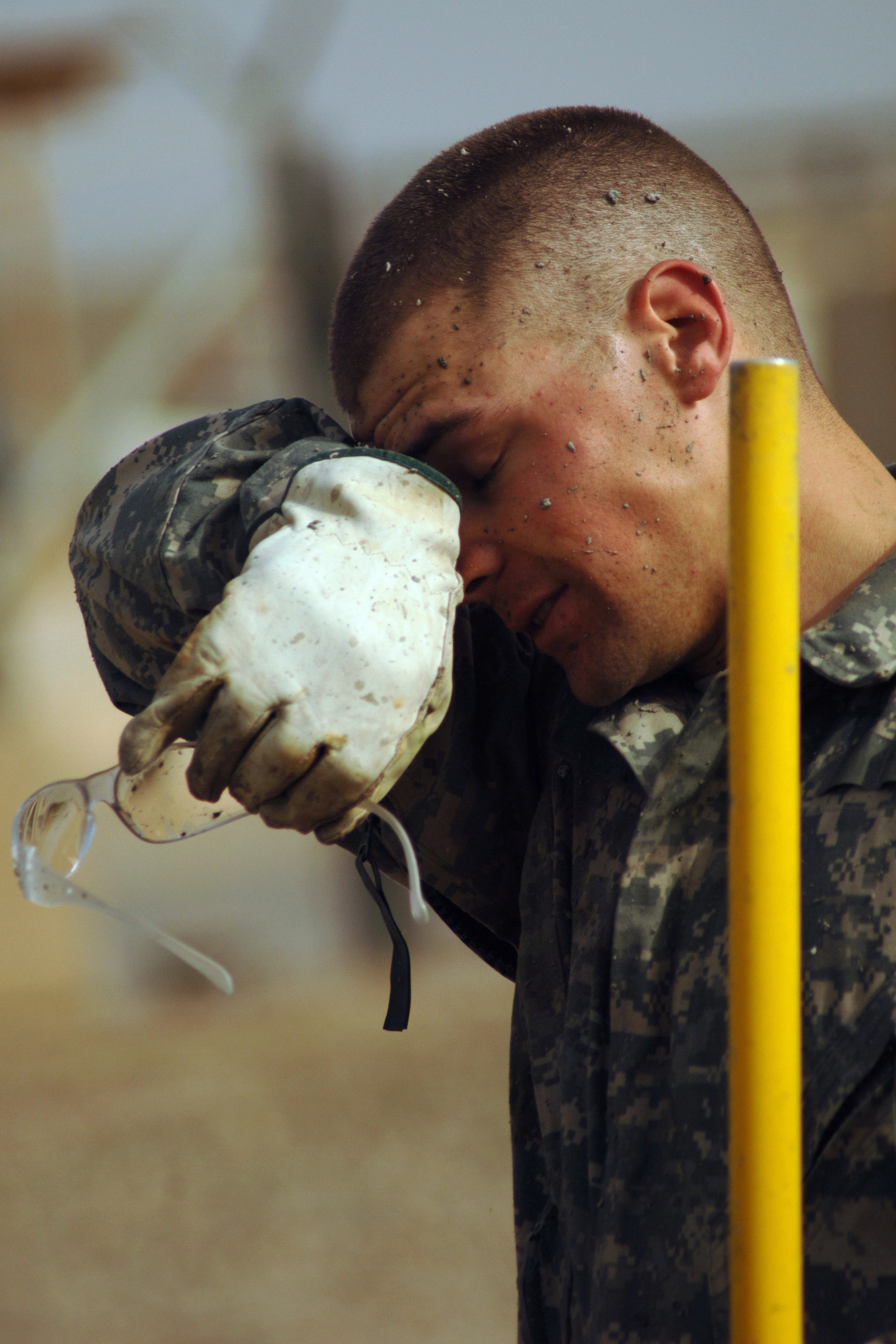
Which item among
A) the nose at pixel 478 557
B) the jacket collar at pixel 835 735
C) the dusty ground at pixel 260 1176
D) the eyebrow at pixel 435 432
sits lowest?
the dusty ground at pixel 260 1176

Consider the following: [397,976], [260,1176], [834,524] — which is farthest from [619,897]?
[260,1176]

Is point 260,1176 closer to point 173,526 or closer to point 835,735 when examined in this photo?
point 173,526

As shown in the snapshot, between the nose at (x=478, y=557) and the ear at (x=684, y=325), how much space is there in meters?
0.28

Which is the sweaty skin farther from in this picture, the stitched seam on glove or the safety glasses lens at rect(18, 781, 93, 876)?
the safety glasses lens at rect(18, 781, 93, 876)

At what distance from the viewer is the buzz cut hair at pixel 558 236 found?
157cm

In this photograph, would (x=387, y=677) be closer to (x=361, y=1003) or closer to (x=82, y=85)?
(x=361, y=1003)

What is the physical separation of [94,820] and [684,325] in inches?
34.6

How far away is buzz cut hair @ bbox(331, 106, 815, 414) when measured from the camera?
5.14 ft

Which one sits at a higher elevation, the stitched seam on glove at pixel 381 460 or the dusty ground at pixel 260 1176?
the stitched seam on glove at pixel 381 460

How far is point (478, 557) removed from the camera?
1546 mm

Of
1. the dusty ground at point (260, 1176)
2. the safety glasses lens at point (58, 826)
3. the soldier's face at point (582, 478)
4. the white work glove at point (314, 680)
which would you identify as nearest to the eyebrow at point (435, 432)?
the soldier's face at point (582, 478)

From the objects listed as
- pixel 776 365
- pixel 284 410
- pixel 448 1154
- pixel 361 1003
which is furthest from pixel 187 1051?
pixel 776 365

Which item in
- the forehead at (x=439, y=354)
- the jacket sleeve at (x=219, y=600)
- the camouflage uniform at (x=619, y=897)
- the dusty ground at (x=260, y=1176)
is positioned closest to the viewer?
the camouflage uniform at (x=619, y=897)

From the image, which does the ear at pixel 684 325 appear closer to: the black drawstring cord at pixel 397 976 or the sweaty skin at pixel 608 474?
the sweaty skin at pixel 608 474
